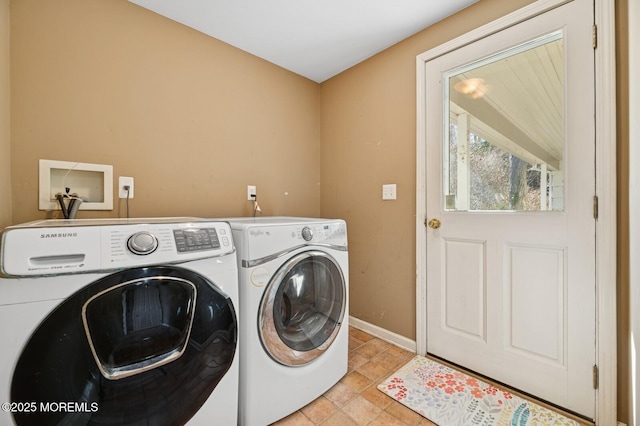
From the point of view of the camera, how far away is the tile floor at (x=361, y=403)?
4.13 feet

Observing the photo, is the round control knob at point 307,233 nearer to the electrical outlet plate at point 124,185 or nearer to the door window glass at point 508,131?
the door window glass at point 508,131

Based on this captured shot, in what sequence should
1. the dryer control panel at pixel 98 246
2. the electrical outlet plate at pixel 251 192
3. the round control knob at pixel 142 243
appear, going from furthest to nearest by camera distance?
the electrical outlet plate at pixel 251 192 < the round control knob at pixel 142 243 < the dryer control panel at pixel 98 246

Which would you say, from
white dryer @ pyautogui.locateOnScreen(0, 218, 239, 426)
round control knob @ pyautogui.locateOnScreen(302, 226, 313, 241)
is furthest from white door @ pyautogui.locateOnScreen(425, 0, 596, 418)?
white dryer @ pyautogui.locateOnScreen(0, 218, 239, 426)

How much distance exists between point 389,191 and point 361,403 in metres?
1.33

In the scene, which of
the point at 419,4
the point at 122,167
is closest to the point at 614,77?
the point at 419,4

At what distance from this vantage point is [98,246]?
2.68 feet

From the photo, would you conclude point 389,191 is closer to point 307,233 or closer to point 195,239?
point 307,233

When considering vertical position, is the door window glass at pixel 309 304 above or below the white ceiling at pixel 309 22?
below

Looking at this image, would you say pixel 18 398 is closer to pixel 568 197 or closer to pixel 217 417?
pixel 217 417

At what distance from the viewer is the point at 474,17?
156 centimetres

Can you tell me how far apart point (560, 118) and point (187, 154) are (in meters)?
2.09

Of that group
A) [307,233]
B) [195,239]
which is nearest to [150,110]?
[195,239]

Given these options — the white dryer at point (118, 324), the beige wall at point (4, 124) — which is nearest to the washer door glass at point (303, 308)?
the white dryer at point (118, 324)

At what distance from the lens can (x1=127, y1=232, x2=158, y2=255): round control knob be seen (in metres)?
0.86
